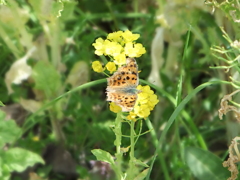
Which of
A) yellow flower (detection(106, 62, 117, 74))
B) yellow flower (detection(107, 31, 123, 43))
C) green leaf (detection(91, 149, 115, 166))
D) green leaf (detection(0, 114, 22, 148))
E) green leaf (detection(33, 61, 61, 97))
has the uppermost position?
green leaf (detection(33, 61, 61, 97))

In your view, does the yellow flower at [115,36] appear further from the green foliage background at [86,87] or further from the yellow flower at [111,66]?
the green foliage background at [86,87]

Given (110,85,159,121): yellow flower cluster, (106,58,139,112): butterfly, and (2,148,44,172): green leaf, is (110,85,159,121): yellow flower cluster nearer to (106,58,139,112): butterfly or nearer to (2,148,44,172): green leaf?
(106,58,139,112): butterfly

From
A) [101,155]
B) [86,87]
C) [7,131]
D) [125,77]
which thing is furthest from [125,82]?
[86,87]

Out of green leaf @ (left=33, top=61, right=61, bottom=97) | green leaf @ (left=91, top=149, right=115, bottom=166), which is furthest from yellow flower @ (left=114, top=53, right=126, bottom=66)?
green leaf @ (left=33, top=61, right=61, bottom=97)

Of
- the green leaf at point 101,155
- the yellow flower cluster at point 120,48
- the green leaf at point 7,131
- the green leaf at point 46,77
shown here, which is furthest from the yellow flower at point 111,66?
the green leaf at point 46,77

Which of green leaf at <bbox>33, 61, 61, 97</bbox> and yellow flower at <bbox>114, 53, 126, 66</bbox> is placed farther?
green leaf at <bbox>33, 61, 61, 97</bbox>

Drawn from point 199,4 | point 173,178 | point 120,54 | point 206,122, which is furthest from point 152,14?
point 120,54
